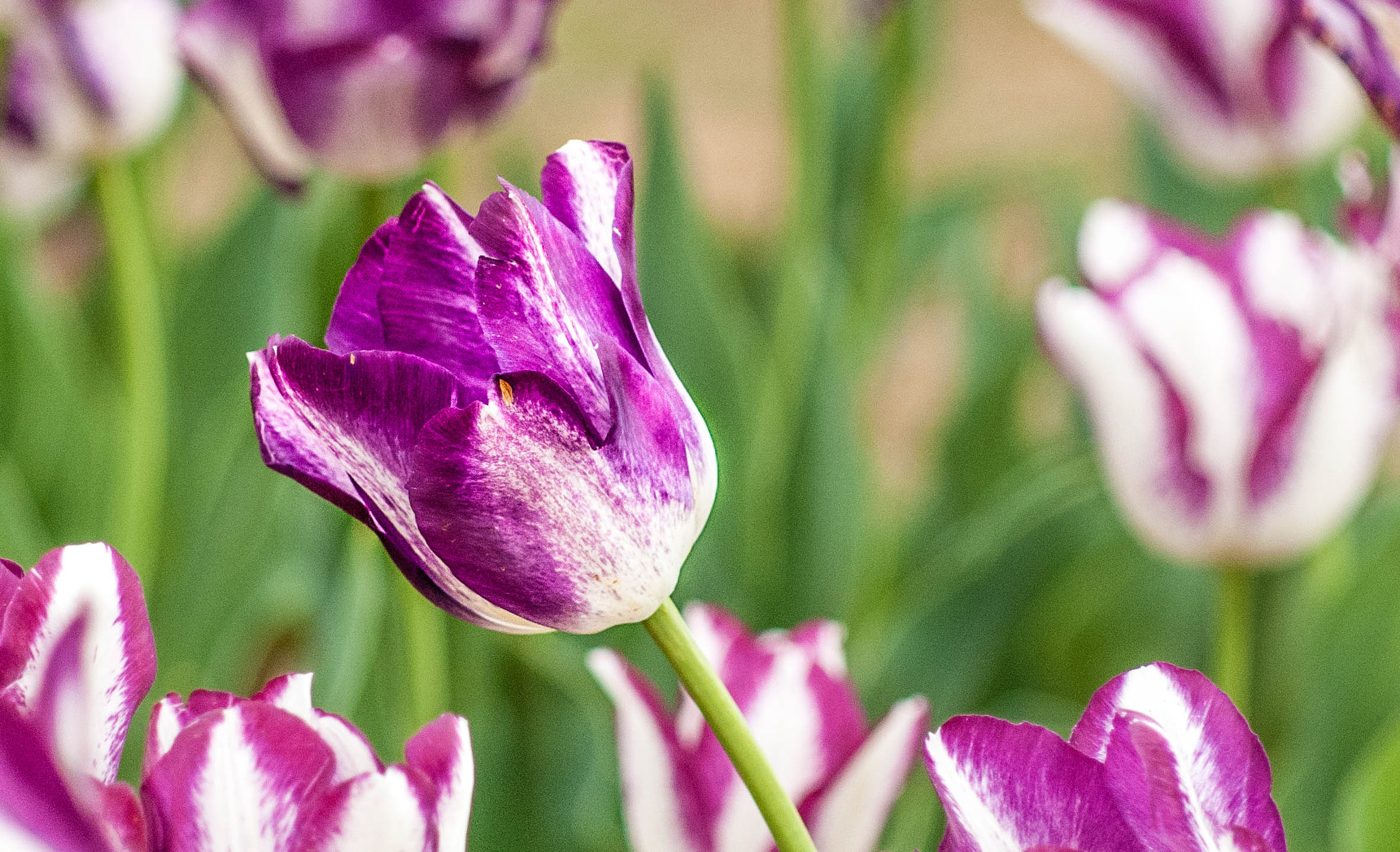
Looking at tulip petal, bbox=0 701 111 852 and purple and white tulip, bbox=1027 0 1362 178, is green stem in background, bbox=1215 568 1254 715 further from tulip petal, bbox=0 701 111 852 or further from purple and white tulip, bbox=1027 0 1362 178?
tulip petal, bbox=0 701 111 852

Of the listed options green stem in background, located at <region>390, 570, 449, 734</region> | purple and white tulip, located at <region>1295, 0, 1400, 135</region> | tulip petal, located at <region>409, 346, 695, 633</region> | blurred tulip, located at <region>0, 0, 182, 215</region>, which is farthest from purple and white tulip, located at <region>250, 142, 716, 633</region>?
blurred tulip, located at <region>0, 0, 182, 215</region>

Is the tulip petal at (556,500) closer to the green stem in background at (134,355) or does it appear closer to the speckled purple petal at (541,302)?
the speckled purple petal at (541,302)

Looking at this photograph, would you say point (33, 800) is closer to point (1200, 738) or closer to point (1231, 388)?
point (1200, 738)

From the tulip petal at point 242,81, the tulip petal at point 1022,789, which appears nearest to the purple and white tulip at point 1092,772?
the tulip petal at point 1022,789

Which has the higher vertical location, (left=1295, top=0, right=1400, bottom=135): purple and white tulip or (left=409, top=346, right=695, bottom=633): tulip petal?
(left=1295, top=0, right=1400, bottom=135): purple and white tulip

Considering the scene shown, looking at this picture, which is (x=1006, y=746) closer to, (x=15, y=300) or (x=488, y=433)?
(x=488, y=433)

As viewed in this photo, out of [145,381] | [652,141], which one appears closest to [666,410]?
[145,381]
